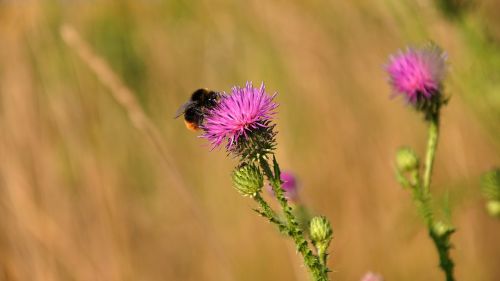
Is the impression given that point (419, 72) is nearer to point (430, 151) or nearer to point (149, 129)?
point (430, 151)

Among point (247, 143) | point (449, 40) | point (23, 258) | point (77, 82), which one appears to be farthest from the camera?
point (449, 40)

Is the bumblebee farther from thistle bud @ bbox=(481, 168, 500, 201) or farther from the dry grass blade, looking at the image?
thistle bud @ bbox=(481, 168, 500, 201)

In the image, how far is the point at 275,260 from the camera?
3.35m

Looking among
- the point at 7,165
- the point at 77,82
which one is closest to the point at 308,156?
the point at 77,82

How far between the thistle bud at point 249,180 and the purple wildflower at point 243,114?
0.08 meters

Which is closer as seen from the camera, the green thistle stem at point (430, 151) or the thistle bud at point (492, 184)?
the green thistle stem at point (430, 151)

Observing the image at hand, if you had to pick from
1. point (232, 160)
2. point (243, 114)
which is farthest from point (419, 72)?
point (232, 160)

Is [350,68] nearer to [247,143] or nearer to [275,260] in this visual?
[275,260]

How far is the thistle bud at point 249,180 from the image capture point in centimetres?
125

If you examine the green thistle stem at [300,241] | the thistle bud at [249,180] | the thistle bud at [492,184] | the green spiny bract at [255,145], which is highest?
the thistle bud at [492,184]

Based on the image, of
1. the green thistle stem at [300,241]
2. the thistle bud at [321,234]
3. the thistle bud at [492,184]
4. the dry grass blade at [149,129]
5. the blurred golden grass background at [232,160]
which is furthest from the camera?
the blurred golden grass background at [232,160]

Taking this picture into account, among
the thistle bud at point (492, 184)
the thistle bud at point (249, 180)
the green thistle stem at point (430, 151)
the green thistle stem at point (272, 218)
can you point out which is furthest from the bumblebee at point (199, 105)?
the thistle bud at point (492, 184)

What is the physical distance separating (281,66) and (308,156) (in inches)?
23.3

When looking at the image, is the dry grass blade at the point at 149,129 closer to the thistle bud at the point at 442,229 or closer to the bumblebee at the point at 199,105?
the bumblebee at the point at 199,105
